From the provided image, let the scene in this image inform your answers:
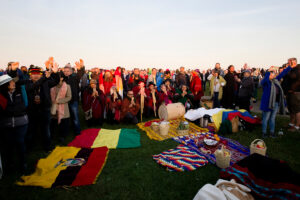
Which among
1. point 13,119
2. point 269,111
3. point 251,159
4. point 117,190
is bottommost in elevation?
point 117,190

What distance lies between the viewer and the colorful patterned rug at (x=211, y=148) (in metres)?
4.35

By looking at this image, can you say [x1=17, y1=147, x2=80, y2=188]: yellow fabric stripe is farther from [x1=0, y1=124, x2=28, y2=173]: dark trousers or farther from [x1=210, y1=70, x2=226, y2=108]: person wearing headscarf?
[x1=210, y1=70, x2=226, y2=108]: person wearing headscarf

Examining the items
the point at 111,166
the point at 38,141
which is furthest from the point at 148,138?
the point at 38,141

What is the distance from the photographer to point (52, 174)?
3.47 meters

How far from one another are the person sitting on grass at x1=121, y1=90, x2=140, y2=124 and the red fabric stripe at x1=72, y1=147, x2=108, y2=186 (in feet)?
8.45

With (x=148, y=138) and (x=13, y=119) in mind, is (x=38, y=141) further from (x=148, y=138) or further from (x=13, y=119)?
(x=148, y=138)

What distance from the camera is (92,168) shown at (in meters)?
3.75

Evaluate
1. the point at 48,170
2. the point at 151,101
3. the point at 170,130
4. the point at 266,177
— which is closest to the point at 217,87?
the point at 151,101

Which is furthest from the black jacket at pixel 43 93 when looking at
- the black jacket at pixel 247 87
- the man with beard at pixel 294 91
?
the black jacket at pixel 247 87

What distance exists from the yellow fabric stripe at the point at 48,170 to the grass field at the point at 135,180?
0.11 metres

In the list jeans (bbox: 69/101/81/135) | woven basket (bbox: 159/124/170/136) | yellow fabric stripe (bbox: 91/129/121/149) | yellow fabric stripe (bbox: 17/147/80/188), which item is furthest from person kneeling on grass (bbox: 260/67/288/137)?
jeans (bbox: 69/101/81/135)

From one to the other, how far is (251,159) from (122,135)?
12.6 feet

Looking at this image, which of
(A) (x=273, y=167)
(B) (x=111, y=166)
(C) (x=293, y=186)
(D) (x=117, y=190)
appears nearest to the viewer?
(C) (x=293, y=186)

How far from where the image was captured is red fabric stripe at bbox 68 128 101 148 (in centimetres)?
509
